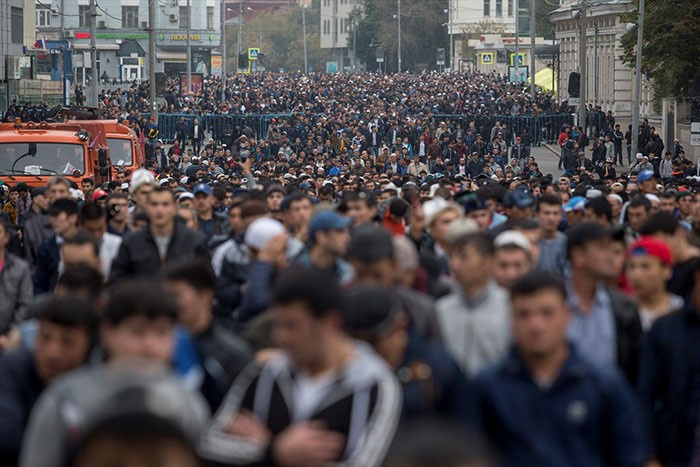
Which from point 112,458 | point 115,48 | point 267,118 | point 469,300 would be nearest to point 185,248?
point 469,300

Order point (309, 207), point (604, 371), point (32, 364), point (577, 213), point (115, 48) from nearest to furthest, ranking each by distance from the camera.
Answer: point (604, 371) → point (32, 364) → point (309, 207) → point (577, 213) → point (115, 48)

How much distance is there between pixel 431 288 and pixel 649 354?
1495mm

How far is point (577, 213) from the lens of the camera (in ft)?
45.6

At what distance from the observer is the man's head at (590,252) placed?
Answer: 7.54m

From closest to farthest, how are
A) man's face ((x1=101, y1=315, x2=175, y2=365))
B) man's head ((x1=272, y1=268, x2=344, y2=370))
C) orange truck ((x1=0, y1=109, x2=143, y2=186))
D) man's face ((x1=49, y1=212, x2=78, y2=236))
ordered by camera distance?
1. man's head ((x1=272, y1=268, x2=344, y2=370))
2. man's face ((x1=101, y1=315, x2=175, y2=365))
3. man's face ((x1=49, y1=212, x2=78, y2=236))
4. orange truck ((x1=0, y1=109, x2=143, y2=186))

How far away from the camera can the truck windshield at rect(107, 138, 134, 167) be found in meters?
31.0

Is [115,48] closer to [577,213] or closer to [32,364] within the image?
[577,213]

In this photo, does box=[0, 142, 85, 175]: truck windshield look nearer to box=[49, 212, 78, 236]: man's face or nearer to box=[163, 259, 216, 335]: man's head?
box=[49, 212, 78, 236]: man's face

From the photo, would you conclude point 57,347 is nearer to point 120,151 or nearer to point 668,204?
point 668,204

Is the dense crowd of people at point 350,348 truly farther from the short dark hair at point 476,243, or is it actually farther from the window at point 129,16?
the window at point 129,16

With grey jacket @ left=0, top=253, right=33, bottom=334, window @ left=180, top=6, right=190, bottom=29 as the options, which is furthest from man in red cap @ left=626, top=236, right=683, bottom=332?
window @ left=180, top=6, right=190, bottom=29

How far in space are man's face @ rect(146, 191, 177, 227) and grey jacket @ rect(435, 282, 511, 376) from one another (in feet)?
14.0

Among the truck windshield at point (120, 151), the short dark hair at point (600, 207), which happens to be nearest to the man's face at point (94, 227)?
the short dark hair at point (600, 207)

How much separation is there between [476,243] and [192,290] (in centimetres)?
148
